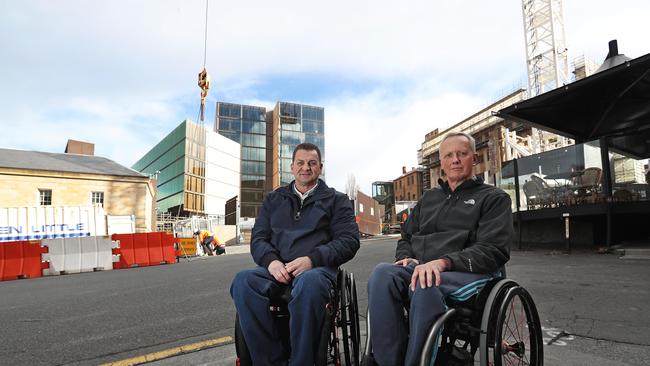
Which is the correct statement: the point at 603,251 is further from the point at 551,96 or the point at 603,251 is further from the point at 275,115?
the point at 275,115

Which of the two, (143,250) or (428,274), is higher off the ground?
(428,274)

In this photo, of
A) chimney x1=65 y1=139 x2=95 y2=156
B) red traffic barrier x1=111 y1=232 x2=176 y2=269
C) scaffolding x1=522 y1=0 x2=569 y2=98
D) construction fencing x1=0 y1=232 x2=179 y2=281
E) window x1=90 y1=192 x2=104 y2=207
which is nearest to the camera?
construction fencing x1=0 y1=232 x2=179 y2=281

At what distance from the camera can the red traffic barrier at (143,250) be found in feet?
44.4

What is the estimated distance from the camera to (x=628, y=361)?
2.69 meters

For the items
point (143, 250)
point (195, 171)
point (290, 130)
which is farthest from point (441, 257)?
point (290, 130)

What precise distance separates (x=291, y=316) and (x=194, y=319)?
2.63 m

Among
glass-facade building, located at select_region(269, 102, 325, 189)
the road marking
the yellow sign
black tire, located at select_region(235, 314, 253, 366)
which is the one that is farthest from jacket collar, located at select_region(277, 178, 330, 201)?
glass-facade building, located at select_region(269, 102, 325, 189)

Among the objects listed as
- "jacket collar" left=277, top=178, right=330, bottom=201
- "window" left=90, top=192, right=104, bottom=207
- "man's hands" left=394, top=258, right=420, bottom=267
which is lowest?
"man's hands" left=394, top=258, right=420, bottom=267

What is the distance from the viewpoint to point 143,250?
555 inches

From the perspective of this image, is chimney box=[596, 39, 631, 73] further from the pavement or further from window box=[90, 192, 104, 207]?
window box=[90, 192, 104, 207]

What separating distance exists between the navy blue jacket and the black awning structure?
29.3ft

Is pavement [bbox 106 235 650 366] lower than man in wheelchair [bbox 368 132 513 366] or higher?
lower

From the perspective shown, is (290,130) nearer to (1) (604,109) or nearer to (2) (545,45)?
(2) (545,45)

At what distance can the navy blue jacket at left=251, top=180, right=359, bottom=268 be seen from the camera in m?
2.68
